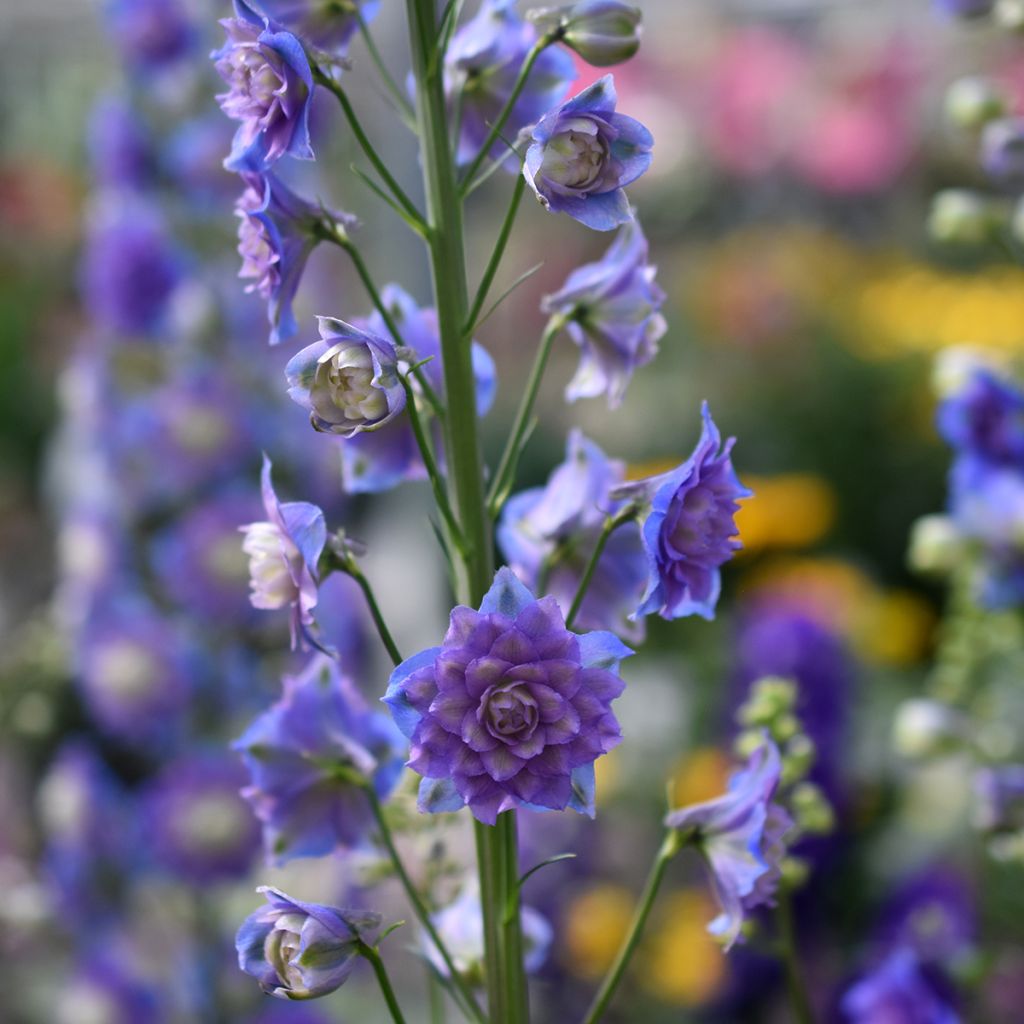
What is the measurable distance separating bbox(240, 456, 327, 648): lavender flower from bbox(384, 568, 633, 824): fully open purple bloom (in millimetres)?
84

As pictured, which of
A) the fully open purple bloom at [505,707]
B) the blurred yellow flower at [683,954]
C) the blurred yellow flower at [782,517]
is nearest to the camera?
the fully open purple bloom at [505,707]

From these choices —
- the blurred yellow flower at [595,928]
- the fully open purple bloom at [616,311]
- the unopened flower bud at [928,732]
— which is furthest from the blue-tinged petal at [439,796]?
the blurred yellow flower at [595,928]

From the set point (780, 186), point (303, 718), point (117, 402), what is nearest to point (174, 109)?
point (117, 402)

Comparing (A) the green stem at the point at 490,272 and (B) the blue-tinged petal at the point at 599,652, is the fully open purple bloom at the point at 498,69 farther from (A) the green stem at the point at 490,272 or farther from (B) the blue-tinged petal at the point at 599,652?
(B) the blue-tinged petal at the point at 599,652

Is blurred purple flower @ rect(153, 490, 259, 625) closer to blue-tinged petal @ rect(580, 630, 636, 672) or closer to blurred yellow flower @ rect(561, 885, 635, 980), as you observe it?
blurred yellow flower @ rect(561, 885, 635, 980)

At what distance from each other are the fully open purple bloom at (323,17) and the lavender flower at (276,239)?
8 centimetres

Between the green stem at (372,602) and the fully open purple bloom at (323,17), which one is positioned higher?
the fully open purple bloom at (323,17)

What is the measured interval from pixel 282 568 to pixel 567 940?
130 cm

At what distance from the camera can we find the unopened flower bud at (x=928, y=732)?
99 centimetres

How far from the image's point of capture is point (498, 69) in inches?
25.6

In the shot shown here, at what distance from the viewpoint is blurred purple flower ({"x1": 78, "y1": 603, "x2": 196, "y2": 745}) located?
4.52ft

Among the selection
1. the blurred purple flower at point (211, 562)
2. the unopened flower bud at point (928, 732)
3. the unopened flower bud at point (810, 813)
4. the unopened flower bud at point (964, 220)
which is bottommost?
the blurred purple flower at point (211, 562)

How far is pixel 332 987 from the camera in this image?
536 mm

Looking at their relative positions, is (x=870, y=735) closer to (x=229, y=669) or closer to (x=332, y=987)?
(x=229, y=669)
